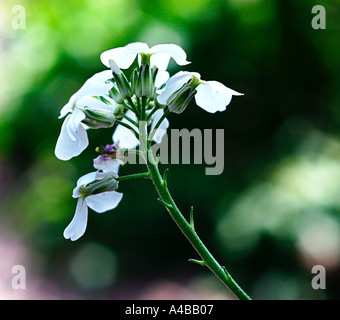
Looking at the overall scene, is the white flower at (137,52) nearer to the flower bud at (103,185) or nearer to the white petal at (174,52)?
the white petal at (174,52)

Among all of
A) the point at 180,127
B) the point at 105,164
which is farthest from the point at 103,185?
the point at 180,127
